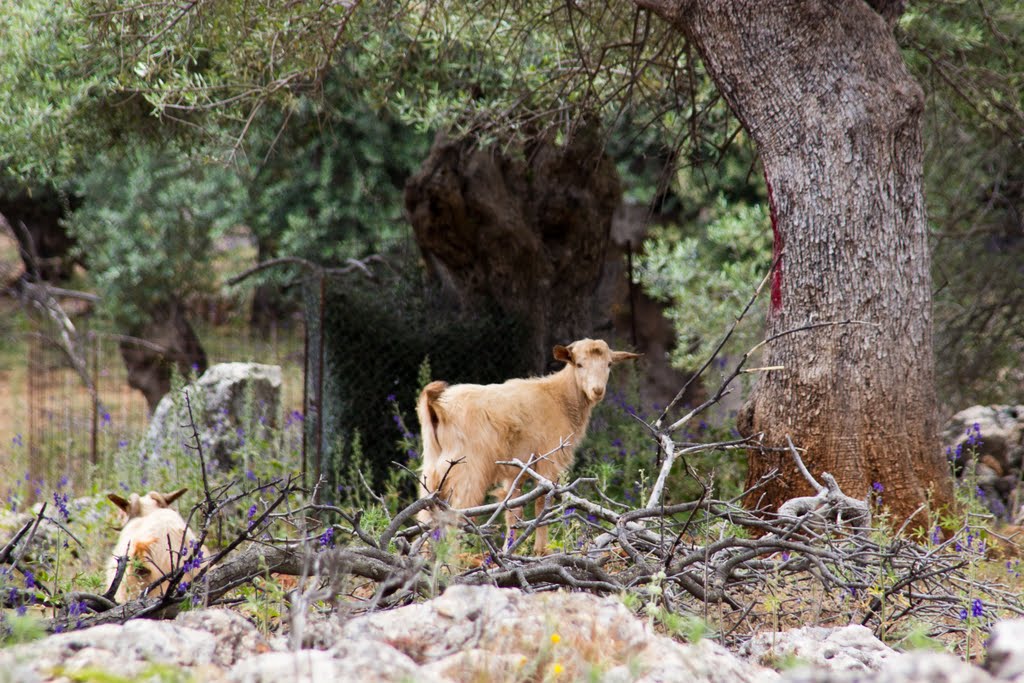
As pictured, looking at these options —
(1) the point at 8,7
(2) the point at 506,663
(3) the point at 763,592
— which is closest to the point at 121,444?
(1) the point at 8,7

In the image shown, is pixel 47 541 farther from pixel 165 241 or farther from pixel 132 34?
pixel 165 241

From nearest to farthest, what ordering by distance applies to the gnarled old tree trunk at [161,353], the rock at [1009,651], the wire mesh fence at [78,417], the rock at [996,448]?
the rock at [1009,651], the rock at [996,448], the wire mesh fence at [78,417], the gnarled old tree trunk at [161,353]

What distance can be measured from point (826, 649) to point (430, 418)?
307 centimetres

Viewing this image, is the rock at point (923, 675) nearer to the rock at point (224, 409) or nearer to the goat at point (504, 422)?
the goat at point (504, 422)

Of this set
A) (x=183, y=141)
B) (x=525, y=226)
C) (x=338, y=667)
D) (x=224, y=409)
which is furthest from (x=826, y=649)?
(x=183, y=141)

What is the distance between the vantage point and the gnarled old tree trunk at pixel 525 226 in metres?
8.00

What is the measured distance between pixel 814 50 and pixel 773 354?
5.82ft

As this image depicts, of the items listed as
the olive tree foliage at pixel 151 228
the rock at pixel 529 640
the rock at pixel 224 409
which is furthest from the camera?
the olive tree foliage at pixel 151 228

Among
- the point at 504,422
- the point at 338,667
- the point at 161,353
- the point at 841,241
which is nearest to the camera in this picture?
the point at 338,667

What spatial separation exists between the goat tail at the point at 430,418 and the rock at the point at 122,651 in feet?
10.5

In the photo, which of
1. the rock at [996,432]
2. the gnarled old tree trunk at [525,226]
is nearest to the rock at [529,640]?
the gnarled old tree trunk at [525,226]

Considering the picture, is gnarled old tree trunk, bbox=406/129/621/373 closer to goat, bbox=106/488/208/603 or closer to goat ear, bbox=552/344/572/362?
goat ear, bbox=552/344/572/362

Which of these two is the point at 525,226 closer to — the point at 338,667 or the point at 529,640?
the point at 529,640

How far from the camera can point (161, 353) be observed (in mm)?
12102
